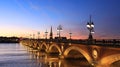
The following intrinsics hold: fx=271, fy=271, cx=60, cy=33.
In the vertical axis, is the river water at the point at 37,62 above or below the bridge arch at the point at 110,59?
below

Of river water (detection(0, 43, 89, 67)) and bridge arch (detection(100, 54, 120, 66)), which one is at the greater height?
bridge arch (detection(100, 54, 120, 66))

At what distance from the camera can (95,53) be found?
43062 millimetres

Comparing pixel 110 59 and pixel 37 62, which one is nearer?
pixel 110 59

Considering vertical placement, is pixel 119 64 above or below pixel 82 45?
below

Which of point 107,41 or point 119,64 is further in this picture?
point 119,64

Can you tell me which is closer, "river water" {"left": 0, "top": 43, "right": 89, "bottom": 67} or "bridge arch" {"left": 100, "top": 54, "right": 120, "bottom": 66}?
"bridge arch" {"left": 100, "top": 54, "right": 120, "bottom": 66}

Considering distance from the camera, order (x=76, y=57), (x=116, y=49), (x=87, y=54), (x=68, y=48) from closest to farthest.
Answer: (x=116, y=49), (x=87, y=54), (x=68, y=48), (x=76, y=57)

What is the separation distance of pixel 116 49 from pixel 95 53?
8188 mm

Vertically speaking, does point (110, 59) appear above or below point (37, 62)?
above

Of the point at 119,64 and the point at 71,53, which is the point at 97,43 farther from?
the point at 71,53

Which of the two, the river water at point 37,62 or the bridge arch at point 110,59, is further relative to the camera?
the river water at point 37,62

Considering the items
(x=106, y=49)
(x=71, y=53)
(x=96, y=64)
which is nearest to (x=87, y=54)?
(x=96, y=64)

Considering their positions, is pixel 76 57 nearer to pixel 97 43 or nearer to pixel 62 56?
pixel 62 56

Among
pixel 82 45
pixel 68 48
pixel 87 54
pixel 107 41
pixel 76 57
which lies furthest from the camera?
pixel 76 57
